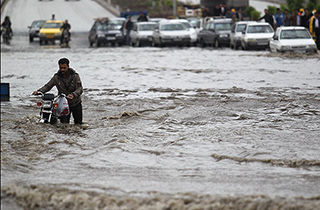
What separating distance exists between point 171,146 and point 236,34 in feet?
84.6

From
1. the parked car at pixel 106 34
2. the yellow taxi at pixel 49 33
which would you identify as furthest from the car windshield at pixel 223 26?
the yellow taxi at pixel 49 33

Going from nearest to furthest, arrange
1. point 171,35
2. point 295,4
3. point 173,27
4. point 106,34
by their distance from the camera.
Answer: point 171,35
point 173,27
point 106,34
point 295,4

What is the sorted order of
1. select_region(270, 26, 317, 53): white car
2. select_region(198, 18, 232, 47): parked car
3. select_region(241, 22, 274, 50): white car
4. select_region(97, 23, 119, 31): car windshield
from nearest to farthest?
select_region(270, 26, 317, 53): white car
select_region(241, 22, 274, 50): white car
select_region(198, 18, 232, 47): parked car
select_region(97, 23, 119, 31): car windshield

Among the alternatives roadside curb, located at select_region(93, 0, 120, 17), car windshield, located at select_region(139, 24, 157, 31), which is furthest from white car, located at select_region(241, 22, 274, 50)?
roadside curb, located at select_region(93, 0, 120, 17)

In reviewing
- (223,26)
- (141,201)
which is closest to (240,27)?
(223,26)

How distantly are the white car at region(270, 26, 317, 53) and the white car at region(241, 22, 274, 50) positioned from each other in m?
3.21

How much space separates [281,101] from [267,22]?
22.3 metres

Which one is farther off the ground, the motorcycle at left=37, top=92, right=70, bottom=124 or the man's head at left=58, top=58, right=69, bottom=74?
the man's head at left=58, top=58, right=69, bottom=74

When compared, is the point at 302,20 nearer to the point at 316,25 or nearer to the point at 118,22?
the point at 316,25

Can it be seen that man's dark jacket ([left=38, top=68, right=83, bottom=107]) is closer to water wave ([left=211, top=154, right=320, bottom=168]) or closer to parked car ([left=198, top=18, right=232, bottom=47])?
water wave ([left=211, top=154, right=320, bottom=168])

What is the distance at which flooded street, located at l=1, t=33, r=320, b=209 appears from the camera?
7.99 meters

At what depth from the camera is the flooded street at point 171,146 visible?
7.99 metres

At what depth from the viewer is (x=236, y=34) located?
36.7 metres

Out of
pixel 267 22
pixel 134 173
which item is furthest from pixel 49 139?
pixel 267 22
